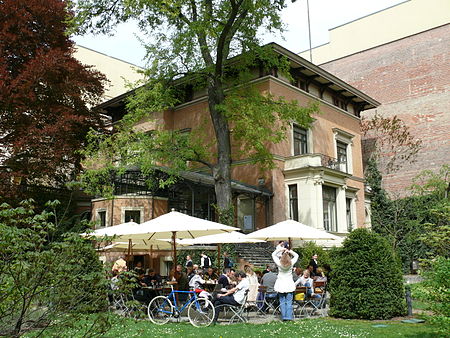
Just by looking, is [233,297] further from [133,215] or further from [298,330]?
[133,215]

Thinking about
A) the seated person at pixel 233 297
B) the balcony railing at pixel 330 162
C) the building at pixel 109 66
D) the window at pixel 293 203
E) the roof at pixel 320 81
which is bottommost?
the seated person at pixel 233 297

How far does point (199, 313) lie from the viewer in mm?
11062

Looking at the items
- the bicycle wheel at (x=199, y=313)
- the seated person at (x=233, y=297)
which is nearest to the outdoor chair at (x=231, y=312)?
the seated person at (x=233, y=297)

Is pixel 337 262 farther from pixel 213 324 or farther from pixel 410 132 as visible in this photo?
pixel 410 132

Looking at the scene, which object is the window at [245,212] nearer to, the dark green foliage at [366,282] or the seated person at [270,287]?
the seated person at [270,287]

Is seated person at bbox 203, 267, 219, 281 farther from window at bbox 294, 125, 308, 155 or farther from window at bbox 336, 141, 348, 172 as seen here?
window at bbox 336, 141, 348, 172

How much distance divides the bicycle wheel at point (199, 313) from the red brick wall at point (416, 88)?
26.8m

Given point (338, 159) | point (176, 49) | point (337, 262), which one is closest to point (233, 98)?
point (176, 49)

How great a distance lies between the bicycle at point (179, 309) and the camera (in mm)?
10969

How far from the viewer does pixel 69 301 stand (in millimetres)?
4922

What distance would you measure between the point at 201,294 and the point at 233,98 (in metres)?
11.7

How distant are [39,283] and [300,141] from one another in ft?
84.0

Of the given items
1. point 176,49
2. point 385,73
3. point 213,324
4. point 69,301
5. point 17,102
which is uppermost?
point 385,73

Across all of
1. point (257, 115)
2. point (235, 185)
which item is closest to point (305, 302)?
point (257, 115)
